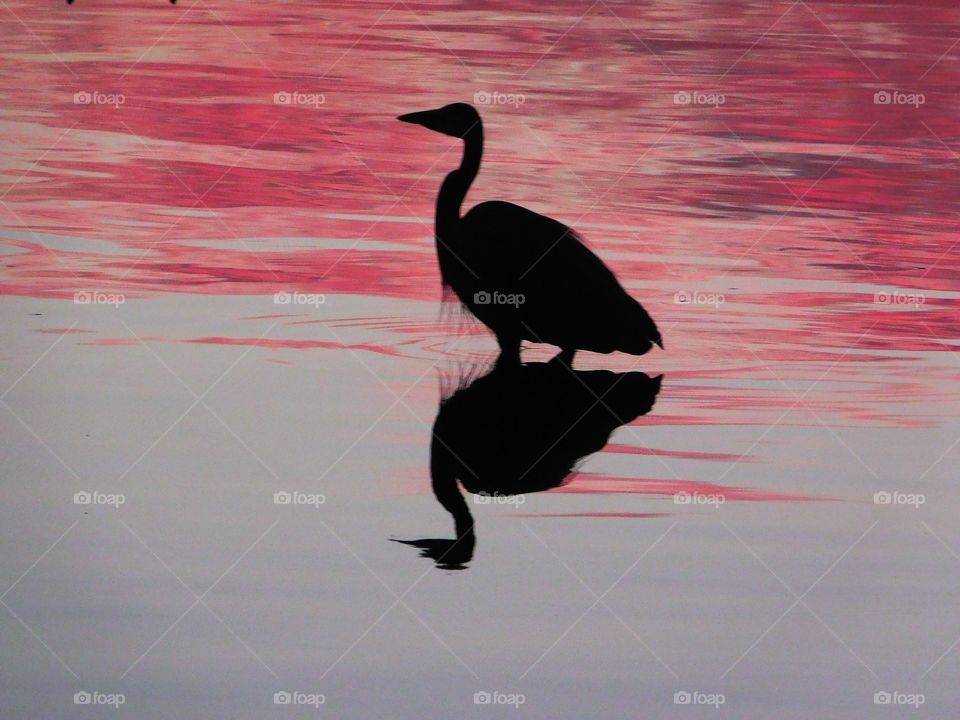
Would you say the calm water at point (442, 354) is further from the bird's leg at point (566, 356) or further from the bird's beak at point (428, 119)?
the bird's beak at point (428, 119)

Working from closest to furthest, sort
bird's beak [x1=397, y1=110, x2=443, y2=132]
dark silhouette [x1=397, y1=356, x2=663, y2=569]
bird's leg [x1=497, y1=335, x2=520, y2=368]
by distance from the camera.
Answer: dark silhouette [x1=397, y1=356, x2=663, y2=569], bird's leg [x1=497, y1=335, x2=520, y2=368], bird's beak [x1=397, y1=110, x2=443, y2=132]

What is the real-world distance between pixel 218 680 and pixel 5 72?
248 cm

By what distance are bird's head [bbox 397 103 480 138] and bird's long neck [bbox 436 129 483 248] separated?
2 cm

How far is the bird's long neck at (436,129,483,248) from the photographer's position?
11.4ft

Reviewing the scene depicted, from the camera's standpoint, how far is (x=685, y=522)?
2.71 meters

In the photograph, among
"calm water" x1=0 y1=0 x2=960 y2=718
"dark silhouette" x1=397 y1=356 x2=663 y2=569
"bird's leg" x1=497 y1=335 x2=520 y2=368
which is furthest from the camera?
"bird's leg" x1=497 y1=335 x2=520 y2=368

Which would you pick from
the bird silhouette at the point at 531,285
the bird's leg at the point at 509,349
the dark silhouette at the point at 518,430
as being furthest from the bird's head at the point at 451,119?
the dark silhouette at the point at 518,430

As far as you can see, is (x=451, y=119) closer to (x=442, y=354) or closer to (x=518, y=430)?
(x=442, y=354)

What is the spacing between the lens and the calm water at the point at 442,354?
2.41m

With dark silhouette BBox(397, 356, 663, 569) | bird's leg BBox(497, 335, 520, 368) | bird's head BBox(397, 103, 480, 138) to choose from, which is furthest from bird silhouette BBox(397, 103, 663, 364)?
bird's head BBox(397, 103, 480, 138)

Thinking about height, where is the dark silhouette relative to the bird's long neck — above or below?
below

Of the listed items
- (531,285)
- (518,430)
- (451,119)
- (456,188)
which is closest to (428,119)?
(451,119)

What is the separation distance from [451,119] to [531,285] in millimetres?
605

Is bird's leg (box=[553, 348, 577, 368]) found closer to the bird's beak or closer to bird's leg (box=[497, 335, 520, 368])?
bird's leg (box=[497, 335, 520, 368])
